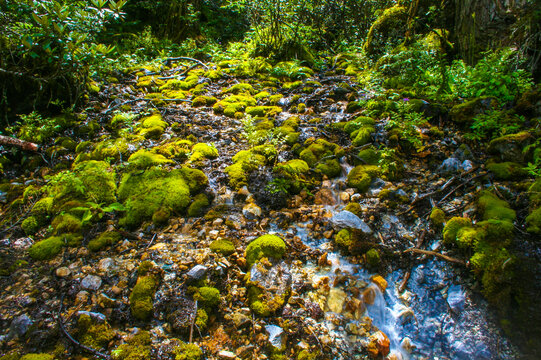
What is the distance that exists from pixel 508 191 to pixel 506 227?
30.3 inches

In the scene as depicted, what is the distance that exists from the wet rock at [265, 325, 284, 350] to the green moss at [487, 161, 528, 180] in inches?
140

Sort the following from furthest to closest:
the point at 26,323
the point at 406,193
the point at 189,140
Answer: the point at 189,140, the point at 406,193, the point at 26,323

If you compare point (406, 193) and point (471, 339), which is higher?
point (406, 193)

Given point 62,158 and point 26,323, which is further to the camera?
point 62,158

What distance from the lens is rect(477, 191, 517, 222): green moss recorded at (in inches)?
117

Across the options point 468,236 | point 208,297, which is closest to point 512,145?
point 468,236

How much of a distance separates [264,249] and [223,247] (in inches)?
19.7

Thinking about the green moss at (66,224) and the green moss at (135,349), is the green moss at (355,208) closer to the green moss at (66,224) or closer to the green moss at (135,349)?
the green moss at (135,349)

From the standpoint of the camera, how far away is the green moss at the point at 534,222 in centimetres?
275

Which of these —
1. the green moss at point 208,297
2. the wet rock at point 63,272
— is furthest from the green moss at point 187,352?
the wet rock at point 63,272

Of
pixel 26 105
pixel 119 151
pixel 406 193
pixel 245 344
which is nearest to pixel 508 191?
pixel 406 193

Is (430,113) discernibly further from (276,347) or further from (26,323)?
(26,323)

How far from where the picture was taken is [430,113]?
5.12 m

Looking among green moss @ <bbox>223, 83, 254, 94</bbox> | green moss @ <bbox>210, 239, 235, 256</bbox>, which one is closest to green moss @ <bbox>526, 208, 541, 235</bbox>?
green moss @ <bbox>210, 239, 235, 256</bbox>
